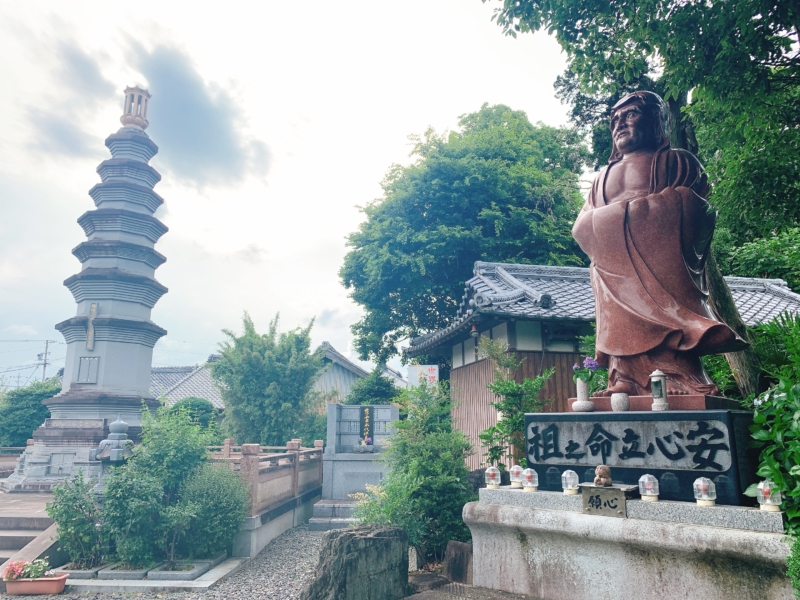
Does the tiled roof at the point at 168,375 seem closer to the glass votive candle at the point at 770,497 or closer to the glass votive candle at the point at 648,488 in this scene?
the glass votive candle at the point at 648,488

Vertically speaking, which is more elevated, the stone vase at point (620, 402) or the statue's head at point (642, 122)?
the statue's head at point (642, 122)

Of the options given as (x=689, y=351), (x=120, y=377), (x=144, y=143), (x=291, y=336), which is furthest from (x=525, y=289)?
(x=144, y=143)

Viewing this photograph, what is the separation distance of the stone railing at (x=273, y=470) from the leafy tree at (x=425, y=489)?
11.3ft

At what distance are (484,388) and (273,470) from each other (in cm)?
533

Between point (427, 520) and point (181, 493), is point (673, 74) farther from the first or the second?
point (181, 493)

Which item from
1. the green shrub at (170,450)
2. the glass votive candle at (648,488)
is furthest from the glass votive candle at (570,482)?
the green shrub at (170,450)

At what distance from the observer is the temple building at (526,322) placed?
412 inches

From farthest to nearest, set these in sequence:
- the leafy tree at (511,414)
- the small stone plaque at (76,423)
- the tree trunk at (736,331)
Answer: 1. the small stone plaque at (76,423)
2. the leafy tree at (511,414)
3. the tree trunk at (736,331)

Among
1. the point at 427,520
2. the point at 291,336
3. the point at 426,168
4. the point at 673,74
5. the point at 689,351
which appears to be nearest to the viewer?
the point at 689,351

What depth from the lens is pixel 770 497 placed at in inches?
145

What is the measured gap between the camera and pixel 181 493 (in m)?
9.70

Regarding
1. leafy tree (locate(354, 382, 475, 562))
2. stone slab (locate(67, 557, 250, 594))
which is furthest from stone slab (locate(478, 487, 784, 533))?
stone slab (locate(67, 557, 250, 594))

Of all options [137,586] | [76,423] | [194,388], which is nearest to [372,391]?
[76,423]

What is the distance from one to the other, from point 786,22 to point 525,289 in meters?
6.24
